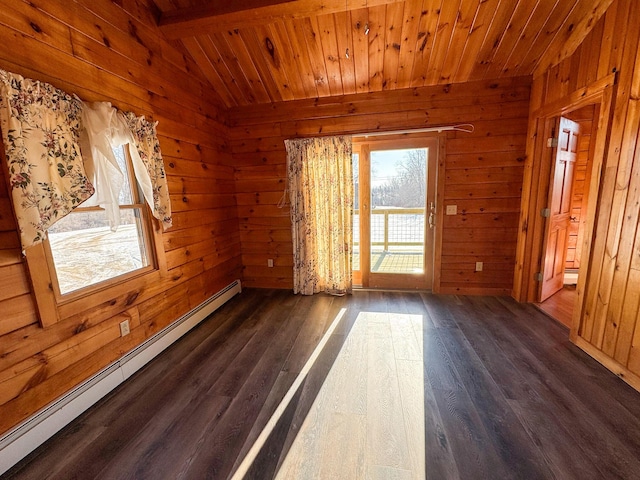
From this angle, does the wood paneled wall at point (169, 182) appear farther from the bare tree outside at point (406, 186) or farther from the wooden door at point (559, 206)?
the wooden door at point (559, 206)

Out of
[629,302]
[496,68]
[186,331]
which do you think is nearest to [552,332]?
[629,302]

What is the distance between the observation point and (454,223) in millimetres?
3139

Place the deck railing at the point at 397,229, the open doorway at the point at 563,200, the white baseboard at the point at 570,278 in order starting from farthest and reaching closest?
1. the white baseboard at the point at 570,278
2. the deck railing at the point at 397,229
3. the open doorway at the point at 563,200

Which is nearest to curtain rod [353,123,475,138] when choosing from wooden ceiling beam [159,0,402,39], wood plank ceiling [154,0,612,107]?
wood plank ceiling [154,0,612,107]

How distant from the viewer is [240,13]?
2.01 m

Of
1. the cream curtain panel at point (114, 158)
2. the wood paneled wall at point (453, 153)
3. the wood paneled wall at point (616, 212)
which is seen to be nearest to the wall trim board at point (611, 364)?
the wood paneled wall at point (616, 212)

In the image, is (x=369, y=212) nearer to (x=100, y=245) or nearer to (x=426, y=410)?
(x=426, y=410)

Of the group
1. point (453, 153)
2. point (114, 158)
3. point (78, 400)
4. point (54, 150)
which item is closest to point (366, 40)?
point (453, 153)

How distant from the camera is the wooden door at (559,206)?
2.75 m

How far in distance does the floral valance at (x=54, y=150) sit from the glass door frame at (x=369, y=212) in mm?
2309

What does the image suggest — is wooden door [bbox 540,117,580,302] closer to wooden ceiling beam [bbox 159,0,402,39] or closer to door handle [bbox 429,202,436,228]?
door handle [bbox 429,202,436,228]

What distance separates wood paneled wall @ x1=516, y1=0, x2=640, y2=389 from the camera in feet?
5.64

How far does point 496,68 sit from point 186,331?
13.1ft

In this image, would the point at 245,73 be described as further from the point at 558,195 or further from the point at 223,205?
the point at 558,195
